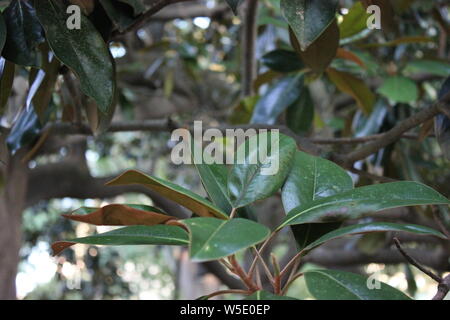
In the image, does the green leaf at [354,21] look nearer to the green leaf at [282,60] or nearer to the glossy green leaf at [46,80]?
the green leaf at [282,60]

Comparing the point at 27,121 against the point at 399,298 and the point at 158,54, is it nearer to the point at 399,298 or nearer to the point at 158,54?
the point at 399,298

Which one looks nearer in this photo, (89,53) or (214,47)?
(89,53)

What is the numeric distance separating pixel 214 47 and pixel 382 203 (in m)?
2.48

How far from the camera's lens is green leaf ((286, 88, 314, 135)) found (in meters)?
1.32

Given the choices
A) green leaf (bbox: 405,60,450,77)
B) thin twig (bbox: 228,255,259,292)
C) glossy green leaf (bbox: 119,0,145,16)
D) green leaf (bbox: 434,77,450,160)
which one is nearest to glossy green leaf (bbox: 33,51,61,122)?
glossy green leaf (bbox: 119,0,145,16)

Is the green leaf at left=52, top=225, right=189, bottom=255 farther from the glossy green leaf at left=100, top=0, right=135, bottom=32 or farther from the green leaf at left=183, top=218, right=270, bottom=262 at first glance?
the glossy green leaf at left=100, top=0, right=135, bottom=32

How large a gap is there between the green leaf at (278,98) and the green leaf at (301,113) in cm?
5

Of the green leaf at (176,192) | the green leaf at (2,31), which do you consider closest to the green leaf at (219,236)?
the green leaf at (176,192)

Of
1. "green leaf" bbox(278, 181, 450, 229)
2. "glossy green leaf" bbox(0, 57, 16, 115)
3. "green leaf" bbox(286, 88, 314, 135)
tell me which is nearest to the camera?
"green leaf" bbox(278, 181, 450, 229)

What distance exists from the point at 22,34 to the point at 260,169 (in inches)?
13.0

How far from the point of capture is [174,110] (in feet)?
9.30

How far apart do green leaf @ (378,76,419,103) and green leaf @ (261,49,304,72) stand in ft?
0.94

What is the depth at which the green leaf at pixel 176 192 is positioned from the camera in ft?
1.79
